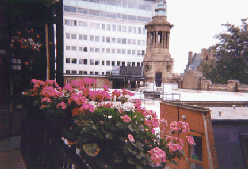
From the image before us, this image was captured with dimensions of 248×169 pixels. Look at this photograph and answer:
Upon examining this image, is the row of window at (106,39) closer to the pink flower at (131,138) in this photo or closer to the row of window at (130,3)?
the row of window at (130,3)

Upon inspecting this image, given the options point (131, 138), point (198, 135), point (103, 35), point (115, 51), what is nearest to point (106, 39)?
point (103, 35)

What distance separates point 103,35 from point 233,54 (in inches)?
1082

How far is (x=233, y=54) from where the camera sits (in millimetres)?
40156

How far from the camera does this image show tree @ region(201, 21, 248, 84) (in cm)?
3894

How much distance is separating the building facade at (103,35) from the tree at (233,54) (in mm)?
16916

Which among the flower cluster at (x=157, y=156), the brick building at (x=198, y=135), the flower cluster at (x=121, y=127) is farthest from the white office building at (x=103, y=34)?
the flower cluster at (x=157, y=156)

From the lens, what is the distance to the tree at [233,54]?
38.9 m

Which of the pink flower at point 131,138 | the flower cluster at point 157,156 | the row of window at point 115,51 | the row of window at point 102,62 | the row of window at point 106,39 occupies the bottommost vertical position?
the flower cluster at point 157,156

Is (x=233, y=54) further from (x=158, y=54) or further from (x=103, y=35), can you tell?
(x=103, y=35)

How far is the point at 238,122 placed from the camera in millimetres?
9938

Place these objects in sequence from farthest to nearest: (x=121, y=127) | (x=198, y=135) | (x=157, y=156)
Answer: (x=198, y=135) < (x=121, y=127) < (x=157, y=156)

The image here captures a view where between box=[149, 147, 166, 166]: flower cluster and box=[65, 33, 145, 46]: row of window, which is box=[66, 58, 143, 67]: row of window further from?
box=[149, 147, 166, 166]: flower cluster

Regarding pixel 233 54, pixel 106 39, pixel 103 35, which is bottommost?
pixel 233 54

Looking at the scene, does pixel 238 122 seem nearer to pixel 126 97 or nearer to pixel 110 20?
pixel 126 97
